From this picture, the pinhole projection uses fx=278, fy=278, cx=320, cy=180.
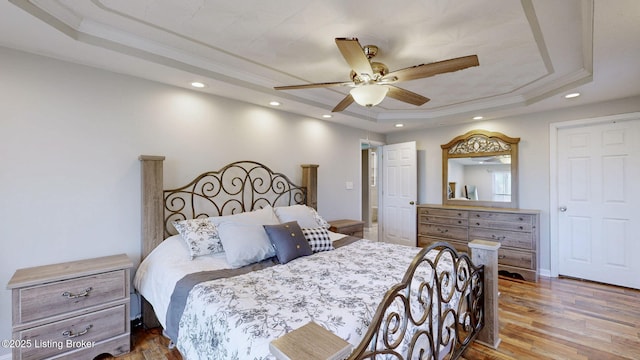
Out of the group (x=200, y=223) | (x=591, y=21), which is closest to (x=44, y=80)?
(x=200, y=223)

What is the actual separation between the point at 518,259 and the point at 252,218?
351 centimetres

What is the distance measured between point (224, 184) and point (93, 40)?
1678 millimetres

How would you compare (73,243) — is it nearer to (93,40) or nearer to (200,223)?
(200,223)

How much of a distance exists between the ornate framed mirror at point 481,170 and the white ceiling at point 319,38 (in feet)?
3.95

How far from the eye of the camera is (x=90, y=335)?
201 centimetres

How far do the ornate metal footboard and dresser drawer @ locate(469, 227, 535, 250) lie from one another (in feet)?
6.66

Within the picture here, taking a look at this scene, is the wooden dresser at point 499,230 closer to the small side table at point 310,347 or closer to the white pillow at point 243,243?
the white pillow at point 243,243

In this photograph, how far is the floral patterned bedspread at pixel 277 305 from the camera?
1311 millimetres

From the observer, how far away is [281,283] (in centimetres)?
185

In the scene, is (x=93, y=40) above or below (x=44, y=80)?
above

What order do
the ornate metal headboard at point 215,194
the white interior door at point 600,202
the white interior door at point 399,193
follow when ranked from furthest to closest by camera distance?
the white interior door at point 399,193, the white interior door at point 600,202, the ornate metal headboard at point 215,194

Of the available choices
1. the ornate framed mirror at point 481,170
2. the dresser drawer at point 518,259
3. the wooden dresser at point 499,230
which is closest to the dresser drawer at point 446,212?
the wooden dresser at point 499,230

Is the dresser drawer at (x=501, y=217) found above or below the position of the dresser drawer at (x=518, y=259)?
above

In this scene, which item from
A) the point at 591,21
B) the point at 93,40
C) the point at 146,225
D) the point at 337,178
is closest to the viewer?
the point at 591,21
